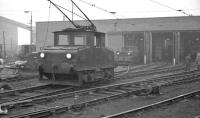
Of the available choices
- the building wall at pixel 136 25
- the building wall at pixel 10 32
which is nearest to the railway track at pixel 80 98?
the building wall at pixel 136 25

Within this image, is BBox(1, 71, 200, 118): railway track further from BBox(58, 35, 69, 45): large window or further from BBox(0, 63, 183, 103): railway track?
BBox(58, 35, 69, 45): large window

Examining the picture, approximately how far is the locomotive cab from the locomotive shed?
17.0 meters

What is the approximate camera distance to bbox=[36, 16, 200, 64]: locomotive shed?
1207 inches

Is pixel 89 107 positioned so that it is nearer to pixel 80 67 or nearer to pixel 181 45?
pixel 80 67

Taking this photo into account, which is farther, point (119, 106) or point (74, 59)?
point (74, 59)

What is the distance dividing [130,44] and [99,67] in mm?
19487

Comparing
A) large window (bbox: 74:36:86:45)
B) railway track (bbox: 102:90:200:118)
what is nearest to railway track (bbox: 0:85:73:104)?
large window (bbox: 74:36:86:45)

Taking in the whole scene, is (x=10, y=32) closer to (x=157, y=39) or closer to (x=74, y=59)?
(x=157, y=39)

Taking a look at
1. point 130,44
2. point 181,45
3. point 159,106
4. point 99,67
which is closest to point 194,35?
point 181,45

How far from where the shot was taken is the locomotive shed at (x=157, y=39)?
101 ft

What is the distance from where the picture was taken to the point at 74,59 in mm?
10195

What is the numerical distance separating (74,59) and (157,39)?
82.7 feet

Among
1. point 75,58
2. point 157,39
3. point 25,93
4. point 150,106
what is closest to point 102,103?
point 150,106

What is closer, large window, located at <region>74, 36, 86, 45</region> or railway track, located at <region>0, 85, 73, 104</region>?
railway track, located at <region>0, 85, 73, 104</region>
